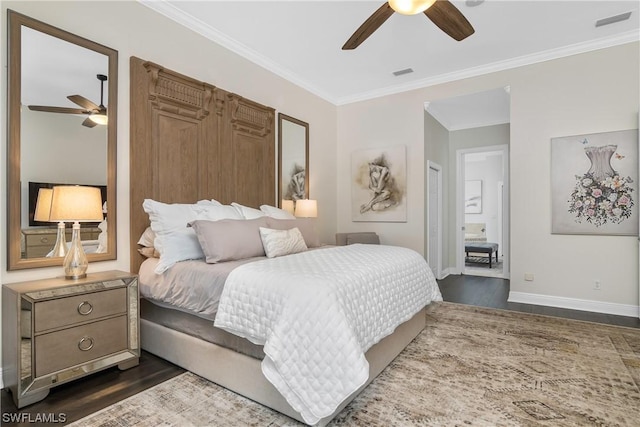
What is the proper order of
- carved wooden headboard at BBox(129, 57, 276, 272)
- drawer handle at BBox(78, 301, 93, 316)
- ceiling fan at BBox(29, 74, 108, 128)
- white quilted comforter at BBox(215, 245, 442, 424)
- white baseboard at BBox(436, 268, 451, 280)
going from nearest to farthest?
white quilted comforter at BBox(215, 245, 442, 424), drawer handle at BBox(78, 301, 93, 316), ceiling fan at BBox(29, 74, 108, 128), carved wooden headboard at BBox(129, 57, 276, 272), white baseboard at BBox(436, 268, 451, 280)

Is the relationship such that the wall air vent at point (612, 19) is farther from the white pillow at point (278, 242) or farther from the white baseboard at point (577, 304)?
the white pillow at point (278, 242)

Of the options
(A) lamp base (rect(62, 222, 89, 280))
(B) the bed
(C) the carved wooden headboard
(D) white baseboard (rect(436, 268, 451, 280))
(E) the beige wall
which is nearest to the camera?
(B) the bed

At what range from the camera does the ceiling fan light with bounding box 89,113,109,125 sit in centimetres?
260

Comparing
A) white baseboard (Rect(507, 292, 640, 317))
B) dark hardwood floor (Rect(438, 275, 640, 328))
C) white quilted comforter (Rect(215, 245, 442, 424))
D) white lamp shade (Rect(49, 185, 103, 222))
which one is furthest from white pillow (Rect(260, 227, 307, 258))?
white baseboard (Rect(507, 292, 640, 317))

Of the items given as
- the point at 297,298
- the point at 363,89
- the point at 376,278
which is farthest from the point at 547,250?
the point at 297,298

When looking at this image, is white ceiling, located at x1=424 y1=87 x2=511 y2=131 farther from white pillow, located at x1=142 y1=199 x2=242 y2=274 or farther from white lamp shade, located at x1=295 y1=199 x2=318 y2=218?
white pillow, located at x1=142 y1=199 x2=242 y2=274

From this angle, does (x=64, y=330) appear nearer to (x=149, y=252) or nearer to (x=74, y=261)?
(x=74, y=261)

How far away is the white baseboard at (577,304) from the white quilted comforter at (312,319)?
2767mm

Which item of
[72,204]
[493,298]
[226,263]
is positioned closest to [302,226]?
[226,263]

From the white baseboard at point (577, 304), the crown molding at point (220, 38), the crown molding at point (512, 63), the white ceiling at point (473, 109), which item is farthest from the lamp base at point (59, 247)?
the white baseboard at point (577, 304)

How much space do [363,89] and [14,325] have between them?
487cm

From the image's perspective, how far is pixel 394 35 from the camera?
3607 millimetres

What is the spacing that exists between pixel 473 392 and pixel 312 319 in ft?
4.11

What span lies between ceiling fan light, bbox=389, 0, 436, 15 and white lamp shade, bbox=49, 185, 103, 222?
242 centimetres
